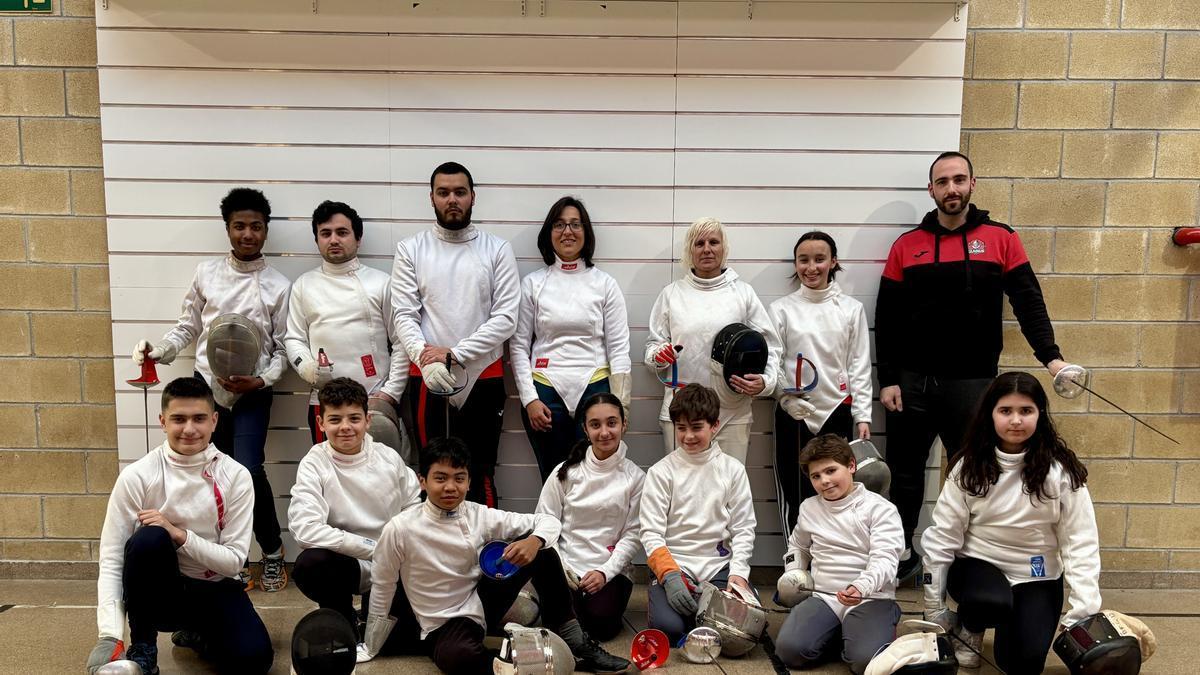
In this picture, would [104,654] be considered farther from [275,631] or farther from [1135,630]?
[1135,630]

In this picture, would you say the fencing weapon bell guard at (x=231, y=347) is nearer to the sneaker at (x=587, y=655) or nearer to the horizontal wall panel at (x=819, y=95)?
the sneaker at (x=587, y=655)

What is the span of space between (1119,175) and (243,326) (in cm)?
379

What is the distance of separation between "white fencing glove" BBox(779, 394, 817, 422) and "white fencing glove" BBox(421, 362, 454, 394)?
1.36 m

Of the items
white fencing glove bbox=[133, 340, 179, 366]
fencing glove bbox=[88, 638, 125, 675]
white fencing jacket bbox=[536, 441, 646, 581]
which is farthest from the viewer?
white fencing glove bbox=[133, 340, 179, 366]

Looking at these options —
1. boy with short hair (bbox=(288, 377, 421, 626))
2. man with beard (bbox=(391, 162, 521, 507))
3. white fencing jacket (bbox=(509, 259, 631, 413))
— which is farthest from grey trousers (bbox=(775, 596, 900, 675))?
boy with short hair (bbox=(288, 377, 421, 626))

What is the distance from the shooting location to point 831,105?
137 inches

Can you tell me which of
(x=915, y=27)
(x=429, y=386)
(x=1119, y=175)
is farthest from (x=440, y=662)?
(x=1119, y=175)

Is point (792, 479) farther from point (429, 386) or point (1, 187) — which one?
point (1, 187)

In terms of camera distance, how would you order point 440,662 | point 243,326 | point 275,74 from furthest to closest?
point 275,74, point 243,326, point 440,662

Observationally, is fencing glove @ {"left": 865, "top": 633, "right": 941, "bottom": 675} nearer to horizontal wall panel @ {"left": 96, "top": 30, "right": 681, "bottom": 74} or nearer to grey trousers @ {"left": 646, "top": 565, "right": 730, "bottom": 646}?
grey trousers @ {"left": 646, "top": 565, "right": 730, "bottom": 646}

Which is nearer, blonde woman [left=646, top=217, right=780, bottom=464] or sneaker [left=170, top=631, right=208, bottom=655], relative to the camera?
sneaker [left=170, top=631, right=208, bottom=655]

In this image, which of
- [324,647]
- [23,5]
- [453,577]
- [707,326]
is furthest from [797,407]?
[23,5]

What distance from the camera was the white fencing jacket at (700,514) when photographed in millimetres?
2850

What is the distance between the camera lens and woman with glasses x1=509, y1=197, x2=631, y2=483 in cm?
325
